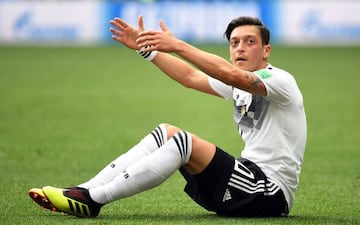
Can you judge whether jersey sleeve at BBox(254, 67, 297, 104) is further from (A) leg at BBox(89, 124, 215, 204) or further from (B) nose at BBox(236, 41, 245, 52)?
(A) leg at BBox(89, 124, 215, 204)

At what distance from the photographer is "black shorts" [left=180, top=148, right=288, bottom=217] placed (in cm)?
639

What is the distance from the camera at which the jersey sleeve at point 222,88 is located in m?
7.14

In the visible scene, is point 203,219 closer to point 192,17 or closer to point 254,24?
point 254,24

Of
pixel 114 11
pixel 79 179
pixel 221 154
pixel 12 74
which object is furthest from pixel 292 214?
pixel 114 11

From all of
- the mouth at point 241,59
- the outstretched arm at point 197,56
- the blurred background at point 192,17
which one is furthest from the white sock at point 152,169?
the blurred background at point 192,17

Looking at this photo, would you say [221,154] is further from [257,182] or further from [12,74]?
[12,74]

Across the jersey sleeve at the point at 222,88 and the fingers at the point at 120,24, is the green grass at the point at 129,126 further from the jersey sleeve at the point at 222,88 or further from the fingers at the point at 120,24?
the fingers at the point at 120,24

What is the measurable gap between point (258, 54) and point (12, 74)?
1539 cm

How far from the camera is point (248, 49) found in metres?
6.64

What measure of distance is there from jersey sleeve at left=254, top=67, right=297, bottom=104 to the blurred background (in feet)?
75.8

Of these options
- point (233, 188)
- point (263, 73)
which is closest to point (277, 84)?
point (263, 73)

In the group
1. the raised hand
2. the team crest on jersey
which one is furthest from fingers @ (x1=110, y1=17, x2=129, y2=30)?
the team crest on jersey

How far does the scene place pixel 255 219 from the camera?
6613mm

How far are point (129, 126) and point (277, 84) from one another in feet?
23.6
